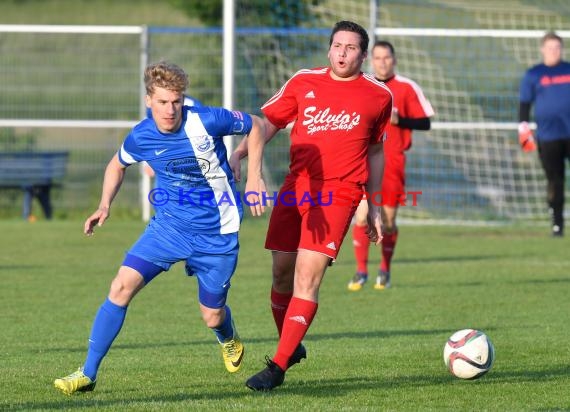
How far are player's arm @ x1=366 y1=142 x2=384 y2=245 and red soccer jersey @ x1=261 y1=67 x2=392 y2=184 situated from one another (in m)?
0.12

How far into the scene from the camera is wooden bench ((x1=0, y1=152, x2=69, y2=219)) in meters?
18.6

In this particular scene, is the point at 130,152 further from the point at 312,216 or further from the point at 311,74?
the point at 311,74

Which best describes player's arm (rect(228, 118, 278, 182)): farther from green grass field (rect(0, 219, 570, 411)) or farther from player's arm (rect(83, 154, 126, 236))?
green grass field (rect(0, 219, 570, 411))

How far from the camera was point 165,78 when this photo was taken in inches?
251

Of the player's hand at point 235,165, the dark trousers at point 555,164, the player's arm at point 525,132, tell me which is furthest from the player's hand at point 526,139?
the player's hand at point 235,165

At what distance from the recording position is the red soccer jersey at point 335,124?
22.7ft

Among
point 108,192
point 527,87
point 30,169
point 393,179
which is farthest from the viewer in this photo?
point 30,169

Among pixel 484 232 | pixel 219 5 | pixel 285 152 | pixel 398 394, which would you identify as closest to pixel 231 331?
pixel 398 394

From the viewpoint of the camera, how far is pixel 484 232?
17.3m

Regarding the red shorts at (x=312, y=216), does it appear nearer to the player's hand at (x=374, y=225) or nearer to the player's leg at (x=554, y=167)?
the player's hand at (x=374, y=225)

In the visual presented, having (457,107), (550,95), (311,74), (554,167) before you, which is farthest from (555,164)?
(311,74)

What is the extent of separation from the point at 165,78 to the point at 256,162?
0.70m

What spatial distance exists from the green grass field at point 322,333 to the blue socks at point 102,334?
156 millimetres

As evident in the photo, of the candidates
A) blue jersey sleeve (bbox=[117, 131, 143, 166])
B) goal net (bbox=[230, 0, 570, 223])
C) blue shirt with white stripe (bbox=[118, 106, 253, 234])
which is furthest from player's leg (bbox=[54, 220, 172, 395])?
goal net (bbox=[230, 0, 570, 223])
